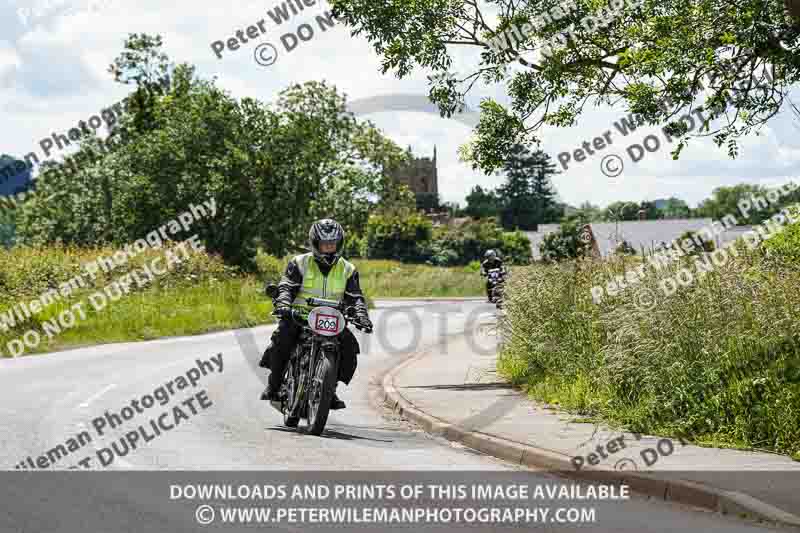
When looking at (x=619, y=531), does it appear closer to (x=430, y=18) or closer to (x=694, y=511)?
(x=694, y=511)

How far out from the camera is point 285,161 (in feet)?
149

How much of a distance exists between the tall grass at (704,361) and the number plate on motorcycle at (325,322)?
3034mm

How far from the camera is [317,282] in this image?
35.0 ft

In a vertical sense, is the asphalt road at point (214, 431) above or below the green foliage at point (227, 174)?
below

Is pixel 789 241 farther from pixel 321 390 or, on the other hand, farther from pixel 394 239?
pixel 394 239

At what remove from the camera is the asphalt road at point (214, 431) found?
7.61 metres

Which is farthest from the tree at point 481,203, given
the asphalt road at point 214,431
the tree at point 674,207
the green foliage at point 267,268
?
the asphalt road at point 214,431

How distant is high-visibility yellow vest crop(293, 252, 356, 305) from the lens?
10656 millimetres

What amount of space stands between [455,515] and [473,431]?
368 centimetres

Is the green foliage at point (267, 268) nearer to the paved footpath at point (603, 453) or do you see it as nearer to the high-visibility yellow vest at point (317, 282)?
the paved footpath at point (603, 453)

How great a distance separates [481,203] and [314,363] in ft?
407

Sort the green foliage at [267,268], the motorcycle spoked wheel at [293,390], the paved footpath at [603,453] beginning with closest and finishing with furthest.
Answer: the paved footpath at [603,453] → the motorcycle spoked wheel at [293,390] → the green foliage at [267,268]

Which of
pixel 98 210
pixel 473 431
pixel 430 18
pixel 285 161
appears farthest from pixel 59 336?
pixel 98 210

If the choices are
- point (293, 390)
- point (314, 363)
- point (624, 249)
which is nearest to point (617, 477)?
point (314, 363)
